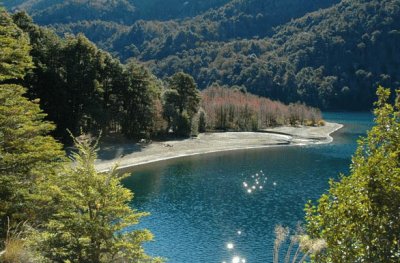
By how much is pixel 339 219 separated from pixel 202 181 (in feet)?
154

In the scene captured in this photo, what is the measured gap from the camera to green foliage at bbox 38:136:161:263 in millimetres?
11117

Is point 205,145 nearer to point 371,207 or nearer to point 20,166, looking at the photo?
point 20,166

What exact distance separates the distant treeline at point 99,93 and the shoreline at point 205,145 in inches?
186

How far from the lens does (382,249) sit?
7.38 meters

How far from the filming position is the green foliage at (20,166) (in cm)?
1380

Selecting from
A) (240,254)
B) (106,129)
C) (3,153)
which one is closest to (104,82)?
(106,129)

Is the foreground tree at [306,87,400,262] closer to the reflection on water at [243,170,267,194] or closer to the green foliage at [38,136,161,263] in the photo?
the green foliage at [38,136,161,263]

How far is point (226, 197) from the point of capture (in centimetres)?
4738

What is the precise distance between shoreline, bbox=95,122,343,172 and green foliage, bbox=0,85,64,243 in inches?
1408

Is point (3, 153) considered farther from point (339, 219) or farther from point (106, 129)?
point (106, 129)

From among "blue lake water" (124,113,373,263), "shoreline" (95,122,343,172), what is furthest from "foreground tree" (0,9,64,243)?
"shoreline" (95,122,343,172)

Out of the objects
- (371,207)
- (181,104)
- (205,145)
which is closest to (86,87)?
(205,145)

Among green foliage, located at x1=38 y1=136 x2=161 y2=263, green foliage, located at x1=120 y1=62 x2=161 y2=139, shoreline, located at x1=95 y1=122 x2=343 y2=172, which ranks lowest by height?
shoreline, located at x1=95 y1=122 x2=343 y2=172

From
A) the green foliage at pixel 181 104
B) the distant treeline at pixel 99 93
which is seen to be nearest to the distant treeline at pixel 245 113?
the distant treeline at pixel 99 93
